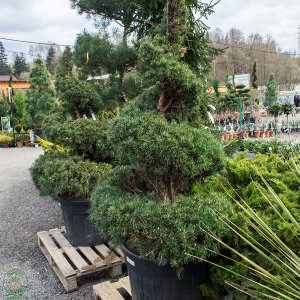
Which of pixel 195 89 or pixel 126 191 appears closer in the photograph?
pixel 195 89

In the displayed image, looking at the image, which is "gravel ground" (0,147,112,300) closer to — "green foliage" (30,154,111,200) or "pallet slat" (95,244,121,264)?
"pallet slat" (95,244,121,264)

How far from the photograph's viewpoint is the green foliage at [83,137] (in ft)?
11.2

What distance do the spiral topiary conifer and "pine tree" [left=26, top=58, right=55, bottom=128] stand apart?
10424 mm

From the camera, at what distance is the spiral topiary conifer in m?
1.84

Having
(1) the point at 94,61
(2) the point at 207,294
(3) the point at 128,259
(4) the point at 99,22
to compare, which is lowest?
(2) the point at 207,294

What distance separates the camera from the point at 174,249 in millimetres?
1773

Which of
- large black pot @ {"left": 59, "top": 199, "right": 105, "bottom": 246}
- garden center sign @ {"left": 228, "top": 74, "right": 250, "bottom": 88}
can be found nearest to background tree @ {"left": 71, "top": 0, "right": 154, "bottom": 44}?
large black pot @ {"left": 59, "top": 199, "right": 105, "bottom": 246}

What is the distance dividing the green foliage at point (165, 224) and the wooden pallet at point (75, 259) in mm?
867

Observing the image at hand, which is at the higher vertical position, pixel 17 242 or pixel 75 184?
pixel 75 184

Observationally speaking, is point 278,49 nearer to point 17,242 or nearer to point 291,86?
point 291,86

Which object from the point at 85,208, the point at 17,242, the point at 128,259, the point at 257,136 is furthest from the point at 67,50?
the point at 257,136

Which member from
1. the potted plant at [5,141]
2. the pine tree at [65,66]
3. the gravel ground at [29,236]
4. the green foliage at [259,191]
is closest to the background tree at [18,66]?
the potted plant at [5,141]

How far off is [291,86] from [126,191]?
121 ft

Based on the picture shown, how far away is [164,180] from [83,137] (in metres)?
1.51
